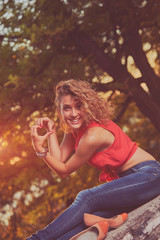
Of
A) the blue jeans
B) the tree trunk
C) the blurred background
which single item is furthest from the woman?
the tree trunk

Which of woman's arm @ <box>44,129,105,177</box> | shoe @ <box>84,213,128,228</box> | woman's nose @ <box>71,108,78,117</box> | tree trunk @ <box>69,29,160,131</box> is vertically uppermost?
woman's nose @ <box>71,108,78,117</box>

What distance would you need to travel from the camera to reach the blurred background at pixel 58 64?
6.29m

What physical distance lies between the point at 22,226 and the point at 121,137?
5638mm

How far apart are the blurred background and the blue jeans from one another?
247 centimetres

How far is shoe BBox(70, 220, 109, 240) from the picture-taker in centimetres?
303

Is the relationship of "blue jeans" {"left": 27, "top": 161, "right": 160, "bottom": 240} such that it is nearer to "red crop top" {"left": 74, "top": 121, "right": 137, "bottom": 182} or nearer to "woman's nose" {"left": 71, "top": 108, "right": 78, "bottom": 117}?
"red crop top" {"left": 74, "top": 121, "right": 137, "bottom": 182}

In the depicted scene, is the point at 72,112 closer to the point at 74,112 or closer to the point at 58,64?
the point at 74,112

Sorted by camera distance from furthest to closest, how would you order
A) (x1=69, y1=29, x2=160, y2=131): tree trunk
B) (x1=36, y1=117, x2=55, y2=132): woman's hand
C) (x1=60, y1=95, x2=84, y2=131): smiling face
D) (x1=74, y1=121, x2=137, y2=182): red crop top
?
(x1=69, y1=29, x2=160, y2=131): tree trunk, (x1=36, y1=117, x2=55, y2=132): woman's hand, (x1=60, y1=95, x2=84, y2=131): smiling face, (x1=74, y1=121, x2=137, y2=182): red crop top

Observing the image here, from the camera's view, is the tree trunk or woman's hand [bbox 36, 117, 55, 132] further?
the tree trunk

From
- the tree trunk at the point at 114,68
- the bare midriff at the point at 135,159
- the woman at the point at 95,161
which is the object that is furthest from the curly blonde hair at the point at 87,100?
the tree trunk at the point at 114,68

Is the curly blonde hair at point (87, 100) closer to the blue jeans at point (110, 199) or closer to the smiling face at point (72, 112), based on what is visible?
the smiling face at point (72, 112)

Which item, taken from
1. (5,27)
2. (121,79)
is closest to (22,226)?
(121,79)

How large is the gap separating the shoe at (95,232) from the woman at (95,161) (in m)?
0.07

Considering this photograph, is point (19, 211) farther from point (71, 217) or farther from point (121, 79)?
point (71, 217)
